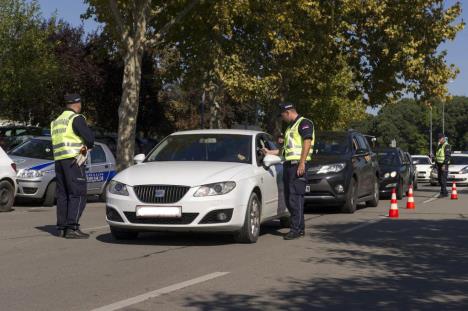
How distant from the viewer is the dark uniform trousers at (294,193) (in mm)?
11469

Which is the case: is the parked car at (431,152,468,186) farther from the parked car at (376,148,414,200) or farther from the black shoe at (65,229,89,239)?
the black shoe at (65,229,89,239)

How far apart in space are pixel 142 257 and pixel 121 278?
4.85 ft

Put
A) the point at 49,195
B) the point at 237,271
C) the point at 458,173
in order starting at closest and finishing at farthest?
the point at 237,271, the point at 49,195, the point at 458,173

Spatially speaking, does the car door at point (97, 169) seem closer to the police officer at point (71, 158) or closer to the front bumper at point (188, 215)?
the police officer at point (71, 158)

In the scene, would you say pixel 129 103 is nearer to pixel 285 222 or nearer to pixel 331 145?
pixel 331 145

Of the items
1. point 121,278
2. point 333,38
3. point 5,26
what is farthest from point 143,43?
point 121,278

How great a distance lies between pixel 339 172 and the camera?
1659 cm

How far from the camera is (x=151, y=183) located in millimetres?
10062

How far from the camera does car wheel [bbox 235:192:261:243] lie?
10555 millimetres

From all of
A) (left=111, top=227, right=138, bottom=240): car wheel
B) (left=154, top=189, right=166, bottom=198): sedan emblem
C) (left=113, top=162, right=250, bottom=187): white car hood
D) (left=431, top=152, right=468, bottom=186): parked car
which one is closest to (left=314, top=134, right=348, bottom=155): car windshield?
(left=113, top=162, right=250, bottom=187): white car hood

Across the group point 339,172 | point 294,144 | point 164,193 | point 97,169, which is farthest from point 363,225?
point 97,169

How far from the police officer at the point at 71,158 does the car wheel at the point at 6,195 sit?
5087 millimetres

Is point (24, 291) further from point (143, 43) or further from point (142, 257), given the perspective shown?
point (143, 43)

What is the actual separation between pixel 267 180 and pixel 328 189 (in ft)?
16.9
